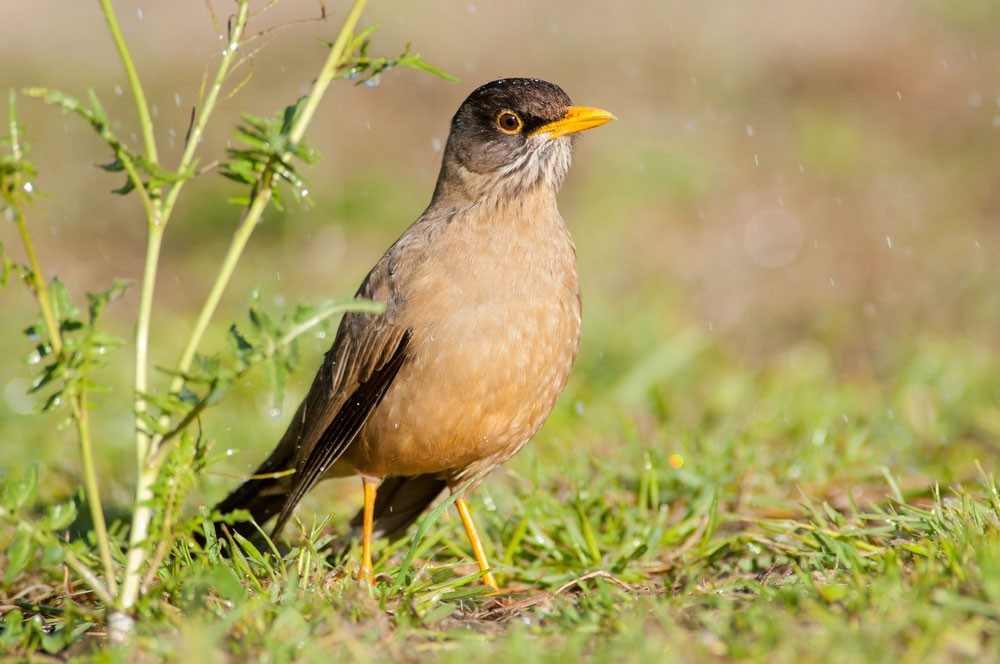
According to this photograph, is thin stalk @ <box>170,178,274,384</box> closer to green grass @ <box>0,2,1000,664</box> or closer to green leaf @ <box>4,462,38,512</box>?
green grass @ <box>0,2,1000,664</box>

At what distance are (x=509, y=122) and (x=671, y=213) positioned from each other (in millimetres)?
5951

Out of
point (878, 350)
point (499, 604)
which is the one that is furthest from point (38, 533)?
point (878, 350)

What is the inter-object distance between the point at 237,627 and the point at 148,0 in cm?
1516

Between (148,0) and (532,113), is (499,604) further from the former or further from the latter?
(148,0)

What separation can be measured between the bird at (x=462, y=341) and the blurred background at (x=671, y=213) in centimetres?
98

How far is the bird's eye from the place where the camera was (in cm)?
515

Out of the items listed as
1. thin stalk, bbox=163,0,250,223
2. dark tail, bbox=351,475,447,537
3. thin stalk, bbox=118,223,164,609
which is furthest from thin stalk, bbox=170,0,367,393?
dark tail, bbox=351,475,447,537

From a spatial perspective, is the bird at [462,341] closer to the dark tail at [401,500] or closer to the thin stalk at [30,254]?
the dark tail at [401,500]

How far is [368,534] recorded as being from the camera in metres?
4.67

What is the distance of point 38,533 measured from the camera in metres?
3.19

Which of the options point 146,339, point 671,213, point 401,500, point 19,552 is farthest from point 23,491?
point 671,213

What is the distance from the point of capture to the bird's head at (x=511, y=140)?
4938mm

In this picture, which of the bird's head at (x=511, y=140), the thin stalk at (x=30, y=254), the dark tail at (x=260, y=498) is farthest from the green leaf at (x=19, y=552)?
the bird's head at (x=511, y=140)

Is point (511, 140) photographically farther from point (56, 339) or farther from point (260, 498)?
point (56, 339)
